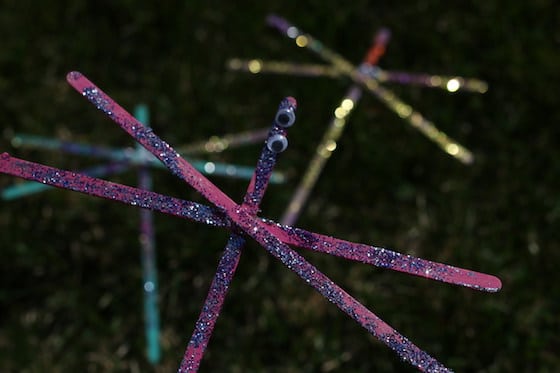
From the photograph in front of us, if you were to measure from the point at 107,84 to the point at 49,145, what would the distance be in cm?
29

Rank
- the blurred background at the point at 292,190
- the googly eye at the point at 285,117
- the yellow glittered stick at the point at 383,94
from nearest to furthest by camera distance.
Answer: the googly eye at the point at 285,117, the blurred background at the point at 292,190, the yellow glittered stick at the point at 383,94

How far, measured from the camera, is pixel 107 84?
2.12 meters

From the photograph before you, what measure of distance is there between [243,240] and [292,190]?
1047 mm

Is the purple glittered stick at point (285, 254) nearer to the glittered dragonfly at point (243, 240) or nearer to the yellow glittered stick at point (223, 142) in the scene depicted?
the glittered dragonfly at point (243, 240)

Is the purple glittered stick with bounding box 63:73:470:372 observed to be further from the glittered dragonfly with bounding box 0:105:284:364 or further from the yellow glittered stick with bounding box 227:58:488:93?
the yellow glittered stick with bounding box 227:58:488:93

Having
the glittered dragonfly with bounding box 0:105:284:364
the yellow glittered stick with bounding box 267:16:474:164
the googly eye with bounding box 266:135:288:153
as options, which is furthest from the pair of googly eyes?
the yellow glittered stick with bounding box 267:16:474:164

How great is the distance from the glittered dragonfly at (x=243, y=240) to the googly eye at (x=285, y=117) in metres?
0.06

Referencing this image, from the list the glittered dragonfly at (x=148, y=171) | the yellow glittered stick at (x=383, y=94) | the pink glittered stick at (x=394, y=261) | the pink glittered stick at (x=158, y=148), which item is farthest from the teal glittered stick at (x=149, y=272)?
the pink glittered stick at (x=394, y=261)

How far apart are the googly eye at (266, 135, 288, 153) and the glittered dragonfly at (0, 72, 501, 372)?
3 cm

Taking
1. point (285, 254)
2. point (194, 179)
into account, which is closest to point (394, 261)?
point (285, 254)

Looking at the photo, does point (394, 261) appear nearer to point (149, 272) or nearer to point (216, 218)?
point (216, 218)

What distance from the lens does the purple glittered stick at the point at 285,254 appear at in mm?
911

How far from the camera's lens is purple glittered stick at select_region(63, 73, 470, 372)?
35.9 inches

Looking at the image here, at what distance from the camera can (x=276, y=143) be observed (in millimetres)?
892
